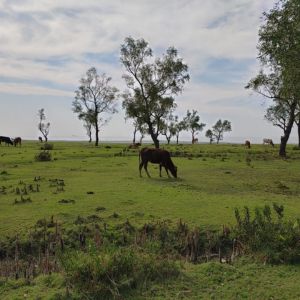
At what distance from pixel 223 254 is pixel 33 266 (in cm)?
464

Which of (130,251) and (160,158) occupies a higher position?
(160,158)

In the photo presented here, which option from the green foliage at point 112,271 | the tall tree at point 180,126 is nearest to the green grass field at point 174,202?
the green foliage at point 112,271

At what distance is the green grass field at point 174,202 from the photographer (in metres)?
6.95

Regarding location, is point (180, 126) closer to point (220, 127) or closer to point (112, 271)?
point (220, 127)

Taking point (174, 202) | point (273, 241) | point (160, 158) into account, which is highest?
point (160, 158)

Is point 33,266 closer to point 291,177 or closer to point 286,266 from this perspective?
point 286,266

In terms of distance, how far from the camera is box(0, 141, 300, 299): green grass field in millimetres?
6953

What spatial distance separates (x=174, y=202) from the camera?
15344 mm

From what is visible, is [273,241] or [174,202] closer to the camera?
[273,241]

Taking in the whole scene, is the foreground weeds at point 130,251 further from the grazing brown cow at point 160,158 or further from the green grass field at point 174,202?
the grazing brown cow at point 160,158

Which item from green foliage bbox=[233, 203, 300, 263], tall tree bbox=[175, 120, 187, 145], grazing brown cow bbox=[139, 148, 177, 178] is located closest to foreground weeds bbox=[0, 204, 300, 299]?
green foliage bbox=[233, 203, 300, 263]

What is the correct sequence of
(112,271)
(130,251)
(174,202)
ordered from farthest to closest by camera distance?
(174,202) → (130,251) → (112,271)

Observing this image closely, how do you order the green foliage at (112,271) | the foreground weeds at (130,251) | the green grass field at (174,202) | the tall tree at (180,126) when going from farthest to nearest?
the tall tree at (180,126)
the green grass field at (174,202)
the foreground weeds at (130,251)
the green foliage at (112,271)

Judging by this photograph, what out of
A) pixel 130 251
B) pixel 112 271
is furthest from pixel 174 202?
pixel 112 271
